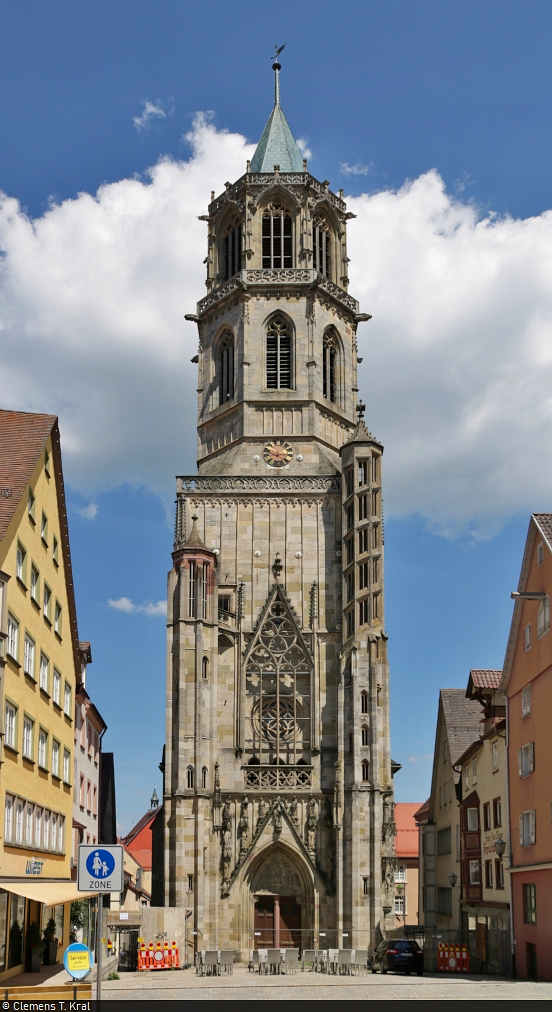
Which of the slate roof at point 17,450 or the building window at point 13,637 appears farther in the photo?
the slate roof at point 17,450

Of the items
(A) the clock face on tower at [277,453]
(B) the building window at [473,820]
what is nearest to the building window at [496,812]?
(B) the building window at [473,820]

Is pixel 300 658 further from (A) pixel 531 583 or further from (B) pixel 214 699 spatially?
(A) pixel 531 583

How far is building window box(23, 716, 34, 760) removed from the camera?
91.2 ft

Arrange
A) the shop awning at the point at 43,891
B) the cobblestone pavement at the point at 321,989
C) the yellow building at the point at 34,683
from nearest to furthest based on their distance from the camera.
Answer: the shop awning at the point at 43,891, the cobblestone pavement at the point at 321,989, the yellow building at the point at 34,683

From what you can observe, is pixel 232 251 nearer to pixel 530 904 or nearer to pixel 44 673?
pixel 44 673

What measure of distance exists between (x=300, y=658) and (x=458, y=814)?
9.27 metres

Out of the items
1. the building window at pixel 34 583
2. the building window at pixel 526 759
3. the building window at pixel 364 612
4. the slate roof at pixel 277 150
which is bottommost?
the building window at pixel 526 759

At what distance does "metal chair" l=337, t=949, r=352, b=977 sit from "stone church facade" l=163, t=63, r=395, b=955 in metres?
8.24

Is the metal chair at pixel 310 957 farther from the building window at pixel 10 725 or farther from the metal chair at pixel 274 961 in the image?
the building window at pixel 10 725

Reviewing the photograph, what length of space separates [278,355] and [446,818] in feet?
74.1

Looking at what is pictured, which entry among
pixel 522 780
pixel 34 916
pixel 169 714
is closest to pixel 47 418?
pixel 34 916

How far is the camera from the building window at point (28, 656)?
27.6 meters

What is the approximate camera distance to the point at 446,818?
48.8 meters

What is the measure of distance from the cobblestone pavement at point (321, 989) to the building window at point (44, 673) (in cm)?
751
